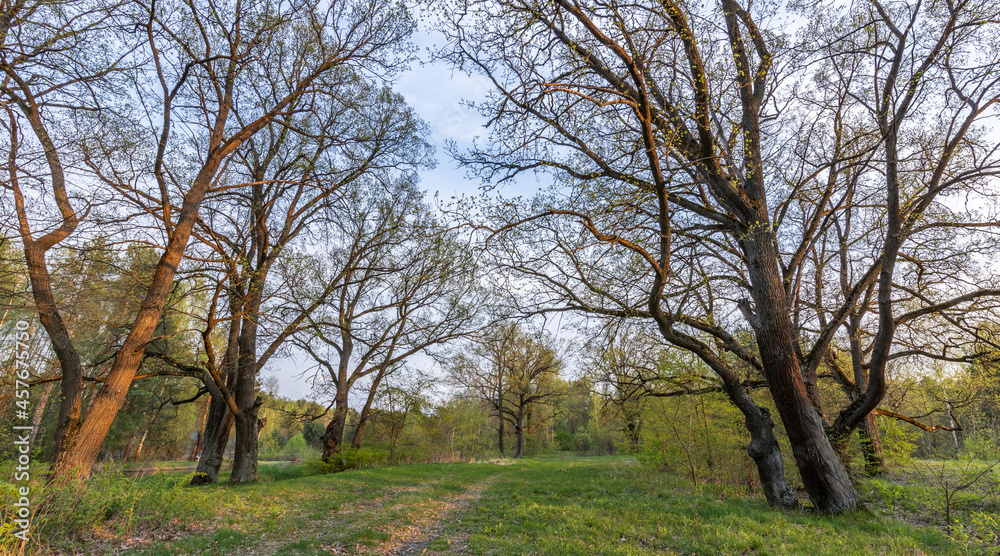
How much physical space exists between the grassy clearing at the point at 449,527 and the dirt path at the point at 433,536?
0.8 inches

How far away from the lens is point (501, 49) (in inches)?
216

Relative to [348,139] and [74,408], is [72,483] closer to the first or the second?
[74,408]

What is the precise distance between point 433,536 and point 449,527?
607 millimetres

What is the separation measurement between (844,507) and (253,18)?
14227mm

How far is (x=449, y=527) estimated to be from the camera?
266 inches

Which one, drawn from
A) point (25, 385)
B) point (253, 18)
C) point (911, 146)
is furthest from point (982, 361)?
point (25, 385)

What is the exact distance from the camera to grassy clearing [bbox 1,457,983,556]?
4.62m

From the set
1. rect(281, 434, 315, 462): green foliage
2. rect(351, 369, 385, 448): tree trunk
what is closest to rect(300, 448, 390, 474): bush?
rect(351, 369, 385, 448): tree trunk

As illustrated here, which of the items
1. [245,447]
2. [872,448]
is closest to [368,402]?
[245,447]

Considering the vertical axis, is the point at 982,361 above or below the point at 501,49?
below

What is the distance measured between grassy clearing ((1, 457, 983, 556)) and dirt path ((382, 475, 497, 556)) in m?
0.02

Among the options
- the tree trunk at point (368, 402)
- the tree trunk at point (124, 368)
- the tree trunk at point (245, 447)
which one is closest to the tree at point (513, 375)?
the tree trunk at point (368, 402)

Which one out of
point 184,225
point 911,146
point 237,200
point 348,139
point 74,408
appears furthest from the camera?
point 237,200

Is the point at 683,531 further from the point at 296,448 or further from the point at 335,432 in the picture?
the point at 296,448
